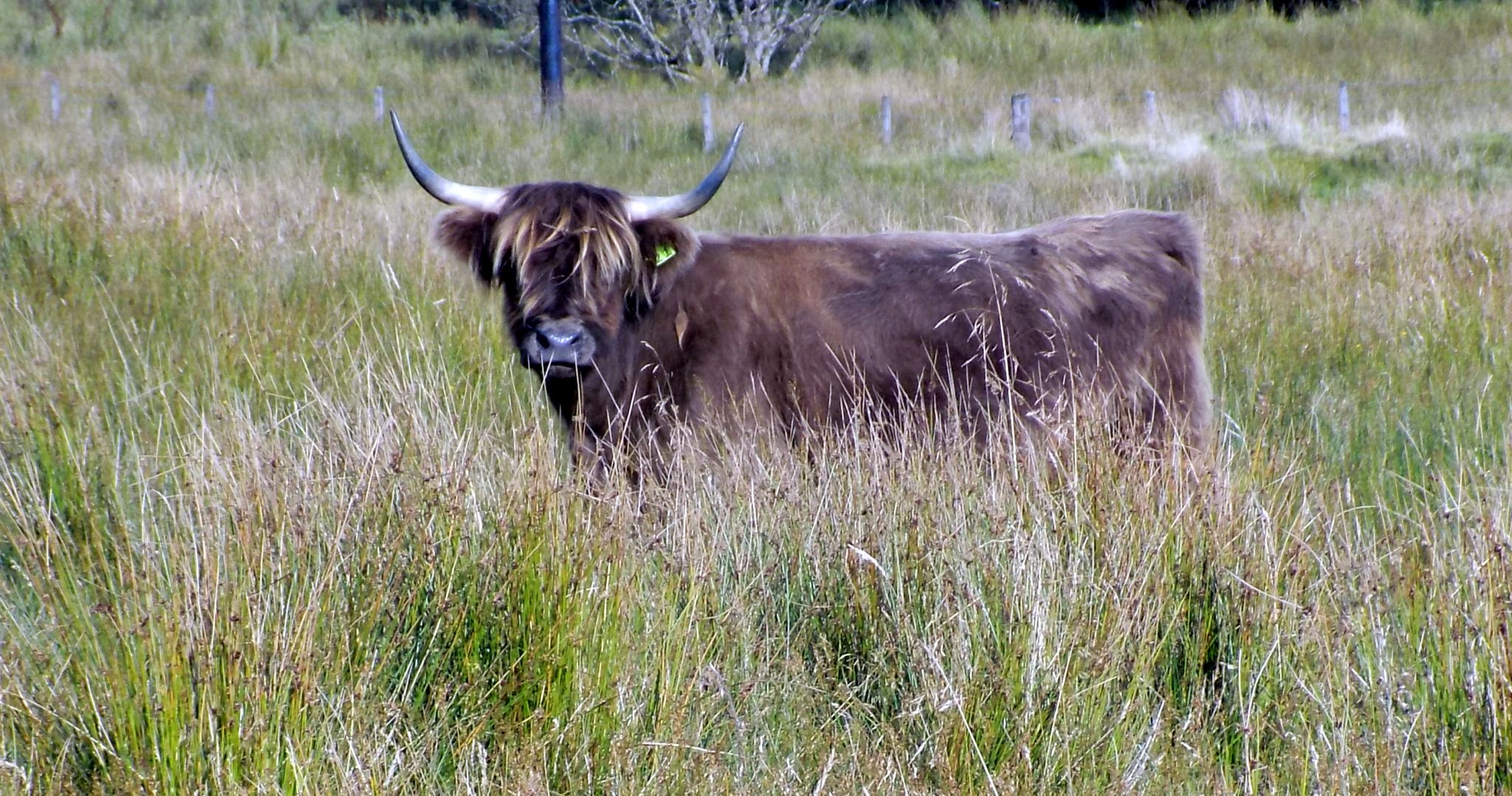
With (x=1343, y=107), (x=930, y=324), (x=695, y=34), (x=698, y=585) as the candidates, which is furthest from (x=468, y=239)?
(x=695, y=34)

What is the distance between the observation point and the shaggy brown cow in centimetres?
387

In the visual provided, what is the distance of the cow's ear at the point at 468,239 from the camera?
167 inches

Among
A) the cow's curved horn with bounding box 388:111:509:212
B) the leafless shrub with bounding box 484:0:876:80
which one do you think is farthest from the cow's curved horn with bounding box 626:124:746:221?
the leafless shrub with bounding box 484:0:876:80

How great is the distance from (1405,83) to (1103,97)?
4.07m

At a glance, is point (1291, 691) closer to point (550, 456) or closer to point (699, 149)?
point (550, 456)

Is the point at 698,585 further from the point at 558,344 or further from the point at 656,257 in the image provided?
the point at 656,257

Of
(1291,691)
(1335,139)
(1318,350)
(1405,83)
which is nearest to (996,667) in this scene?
(1291,691)

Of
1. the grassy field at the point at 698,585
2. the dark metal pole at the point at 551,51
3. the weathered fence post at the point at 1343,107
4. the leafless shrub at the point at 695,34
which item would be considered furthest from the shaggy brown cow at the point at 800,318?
the leafless shrub at the point at 695,34

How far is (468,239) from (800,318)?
110 centimetres

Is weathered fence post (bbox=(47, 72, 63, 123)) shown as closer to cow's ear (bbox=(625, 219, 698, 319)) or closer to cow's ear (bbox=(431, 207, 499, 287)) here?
cow's ear (bbox=(431, 207, 499, 287))

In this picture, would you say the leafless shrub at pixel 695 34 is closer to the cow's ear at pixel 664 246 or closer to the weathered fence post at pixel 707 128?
the weathered fence post at pixel 707 128

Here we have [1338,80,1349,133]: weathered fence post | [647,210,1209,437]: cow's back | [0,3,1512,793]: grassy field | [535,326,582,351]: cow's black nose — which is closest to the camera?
[0,3,1512,793]: grassy field

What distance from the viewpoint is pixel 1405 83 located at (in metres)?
18.1

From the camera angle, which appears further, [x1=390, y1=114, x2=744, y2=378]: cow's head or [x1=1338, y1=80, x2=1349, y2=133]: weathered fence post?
[x1=1338, y1=80, x2=1349, y2=133]: weathered fence post
